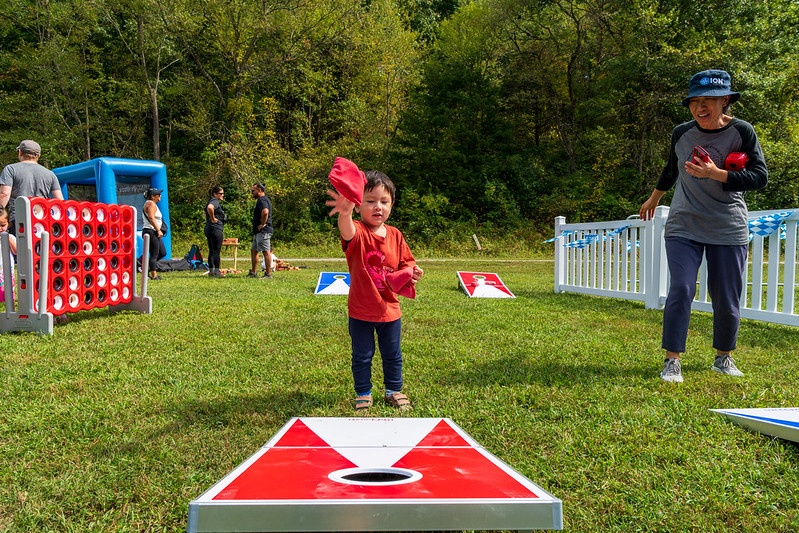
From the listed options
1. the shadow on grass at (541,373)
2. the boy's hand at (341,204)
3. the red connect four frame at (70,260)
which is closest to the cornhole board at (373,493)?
the boy's hand at (341,204)

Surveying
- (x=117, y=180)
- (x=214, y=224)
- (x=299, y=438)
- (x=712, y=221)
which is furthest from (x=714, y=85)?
(x=117, y=180)

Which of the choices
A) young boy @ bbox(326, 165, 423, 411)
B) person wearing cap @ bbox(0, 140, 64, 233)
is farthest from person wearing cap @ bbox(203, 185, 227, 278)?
young boy @ bbox(326, 165, 423, 411)

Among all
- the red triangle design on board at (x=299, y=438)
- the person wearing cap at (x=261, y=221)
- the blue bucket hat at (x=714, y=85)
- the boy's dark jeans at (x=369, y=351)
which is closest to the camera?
the red triangle design on board at (x=299, y=438)

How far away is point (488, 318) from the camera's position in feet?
21.7

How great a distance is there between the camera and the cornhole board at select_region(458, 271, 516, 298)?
28.7 ft

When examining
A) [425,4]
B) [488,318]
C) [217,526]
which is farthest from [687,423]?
[425,4]

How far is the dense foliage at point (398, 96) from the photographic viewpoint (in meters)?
24.5

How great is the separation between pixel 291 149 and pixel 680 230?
2864 cm

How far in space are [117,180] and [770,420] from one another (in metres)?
18.4

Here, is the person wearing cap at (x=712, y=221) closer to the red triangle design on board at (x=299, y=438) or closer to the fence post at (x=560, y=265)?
the red triangle design on board at (x=299, y=438)

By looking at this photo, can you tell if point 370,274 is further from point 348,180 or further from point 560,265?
point 560,265

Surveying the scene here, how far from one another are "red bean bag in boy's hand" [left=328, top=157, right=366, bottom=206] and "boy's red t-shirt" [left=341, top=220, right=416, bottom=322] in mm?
510

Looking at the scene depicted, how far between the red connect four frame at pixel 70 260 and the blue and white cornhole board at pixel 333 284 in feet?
9.38

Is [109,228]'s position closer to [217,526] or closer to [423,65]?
[217,526]
